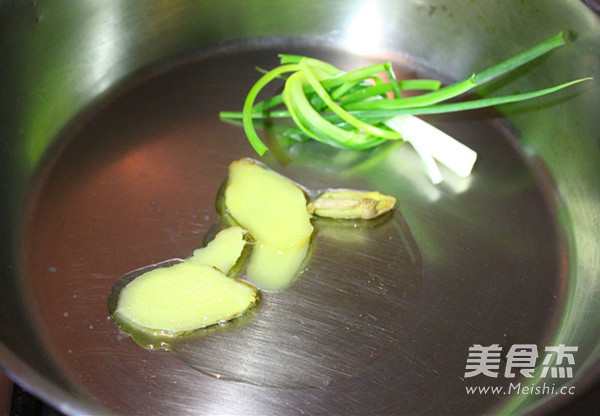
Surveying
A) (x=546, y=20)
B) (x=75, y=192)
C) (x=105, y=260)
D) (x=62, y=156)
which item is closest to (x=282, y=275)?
(x=105, y=260)

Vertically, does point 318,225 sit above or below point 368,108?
below

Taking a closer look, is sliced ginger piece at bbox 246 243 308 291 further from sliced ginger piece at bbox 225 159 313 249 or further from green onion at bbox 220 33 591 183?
green onion at bbox 220 33 591 183

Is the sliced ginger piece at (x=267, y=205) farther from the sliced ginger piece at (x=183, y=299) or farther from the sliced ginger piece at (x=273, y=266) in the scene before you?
the sliced ginger piece at (x=183, y=299)

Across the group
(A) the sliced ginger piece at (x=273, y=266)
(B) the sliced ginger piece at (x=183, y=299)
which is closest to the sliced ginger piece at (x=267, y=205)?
(A) the sliced ginger piece at (x=273, y=266)

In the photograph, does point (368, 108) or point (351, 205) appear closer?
point (351, 205)

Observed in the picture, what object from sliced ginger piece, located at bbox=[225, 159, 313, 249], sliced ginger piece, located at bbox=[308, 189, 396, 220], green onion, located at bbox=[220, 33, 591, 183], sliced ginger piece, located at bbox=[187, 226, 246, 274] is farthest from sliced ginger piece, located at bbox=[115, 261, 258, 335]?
green onion, located at bbox=[220, 33, 591, 183]

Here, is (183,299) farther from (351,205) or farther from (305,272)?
(351,205)

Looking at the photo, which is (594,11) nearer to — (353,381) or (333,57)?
(333,57)

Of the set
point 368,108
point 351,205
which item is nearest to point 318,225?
point 351,205
